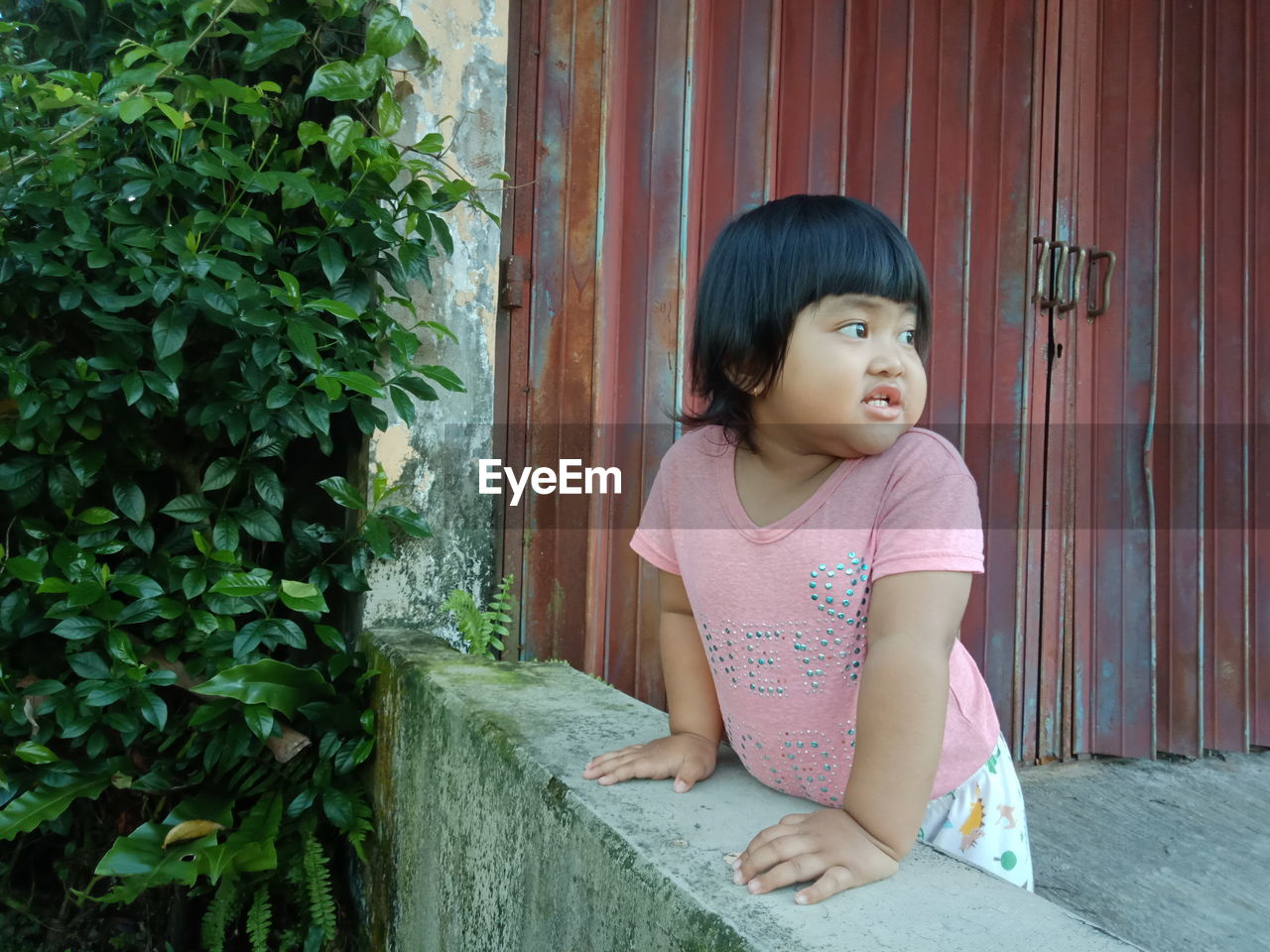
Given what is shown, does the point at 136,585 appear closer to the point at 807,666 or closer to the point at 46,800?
the point at 46,800

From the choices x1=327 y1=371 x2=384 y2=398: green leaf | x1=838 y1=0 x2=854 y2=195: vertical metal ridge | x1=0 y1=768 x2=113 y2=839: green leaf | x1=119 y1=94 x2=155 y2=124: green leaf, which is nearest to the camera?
x1=119 y1=94 x2=155 y2=124: green leaf

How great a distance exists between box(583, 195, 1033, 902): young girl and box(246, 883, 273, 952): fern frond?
104 cm

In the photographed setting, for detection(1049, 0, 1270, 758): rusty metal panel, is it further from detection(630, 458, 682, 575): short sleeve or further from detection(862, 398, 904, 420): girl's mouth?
detection(862, 398, 904, 420): girl's mouth

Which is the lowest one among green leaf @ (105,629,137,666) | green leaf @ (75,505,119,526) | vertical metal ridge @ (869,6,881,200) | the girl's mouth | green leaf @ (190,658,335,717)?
green leaf @ (190,658,335,717)

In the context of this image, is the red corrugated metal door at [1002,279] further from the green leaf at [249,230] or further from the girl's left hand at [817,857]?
the girl's left hand at [817,857]

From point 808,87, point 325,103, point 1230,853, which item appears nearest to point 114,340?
point 325,103

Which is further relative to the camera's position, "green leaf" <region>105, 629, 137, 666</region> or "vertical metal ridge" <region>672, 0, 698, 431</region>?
"vertical metal ridge" <region>672, 0, 698, 431</region>

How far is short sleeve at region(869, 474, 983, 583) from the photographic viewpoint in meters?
1.18

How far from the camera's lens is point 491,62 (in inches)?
98.0

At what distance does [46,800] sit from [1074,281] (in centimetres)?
334

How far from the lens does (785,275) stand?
52.2 inches

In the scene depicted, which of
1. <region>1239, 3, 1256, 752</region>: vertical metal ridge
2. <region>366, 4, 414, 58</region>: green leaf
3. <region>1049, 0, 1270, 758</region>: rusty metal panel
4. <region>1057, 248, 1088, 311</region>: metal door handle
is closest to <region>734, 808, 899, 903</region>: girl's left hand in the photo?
<region>366, 4, 414, 58</region>: green leaf

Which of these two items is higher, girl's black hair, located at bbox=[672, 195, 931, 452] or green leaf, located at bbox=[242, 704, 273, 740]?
girl's black hair, located at bbox=[672, 195, 931, 452]

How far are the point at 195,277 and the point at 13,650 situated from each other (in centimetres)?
89
